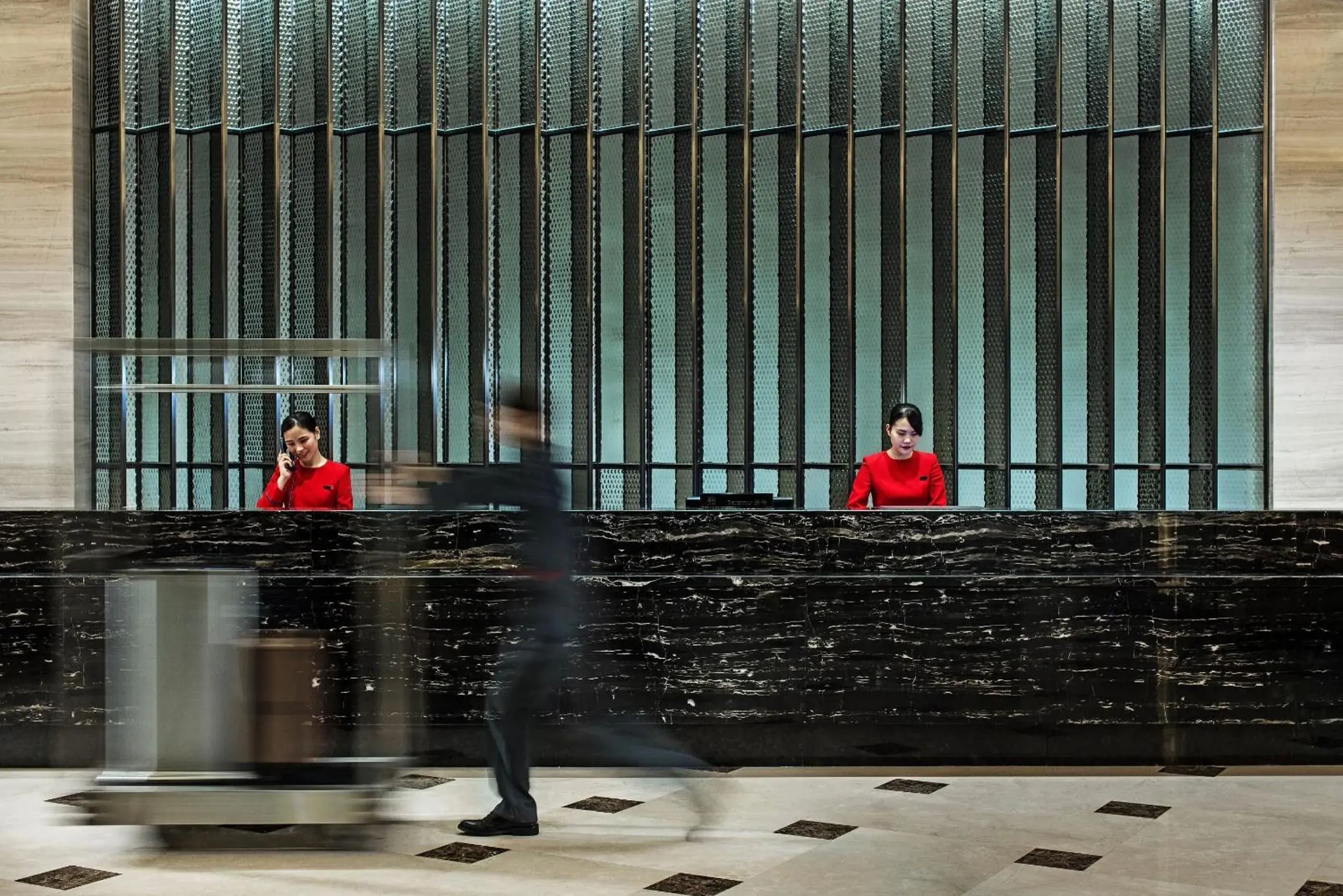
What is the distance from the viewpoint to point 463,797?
5.36 m

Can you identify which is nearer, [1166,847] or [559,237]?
[1166,847]

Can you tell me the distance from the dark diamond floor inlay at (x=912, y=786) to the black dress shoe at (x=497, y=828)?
62.6 inches

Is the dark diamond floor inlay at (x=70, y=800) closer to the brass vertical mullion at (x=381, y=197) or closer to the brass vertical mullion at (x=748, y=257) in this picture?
the brass vertical mullion at (x=381, y=197)

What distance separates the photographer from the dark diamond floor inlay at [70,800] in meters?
5.14

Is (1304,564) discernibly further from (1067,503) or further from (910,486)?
(1067,503)

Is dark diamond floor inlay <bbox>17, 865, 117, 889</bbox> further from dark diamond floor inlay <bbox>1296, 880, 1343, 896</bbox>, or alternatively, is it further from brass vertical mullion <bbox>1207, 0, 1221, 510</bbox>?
brass vertical mullion <bbox>1207, 0, 1221, 510</bbox>

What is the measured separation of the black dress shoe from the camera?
15.4 ft

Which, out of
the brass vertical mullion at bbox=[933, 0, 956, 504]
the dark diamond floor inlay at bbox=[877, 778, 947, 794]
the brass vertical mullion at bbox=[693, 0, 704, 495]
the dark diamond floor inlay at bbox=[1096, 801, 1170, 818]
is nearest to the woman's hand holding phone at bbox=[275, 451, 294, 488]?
the brass vertical mullion at bbox=[693, 0, 704, 495]

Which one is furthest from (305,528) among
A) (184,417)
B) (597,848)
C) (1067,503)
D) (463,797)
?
(1067,503)

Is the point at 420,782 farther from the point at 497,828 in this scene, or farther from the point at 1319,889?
the point at 1319,889

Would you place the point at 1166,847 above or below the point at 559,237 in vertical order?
below

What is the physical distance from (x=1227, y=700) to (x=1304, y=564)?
0.69 m

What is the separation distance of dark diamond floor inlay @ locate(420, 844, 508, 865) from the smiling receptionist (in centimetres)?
303

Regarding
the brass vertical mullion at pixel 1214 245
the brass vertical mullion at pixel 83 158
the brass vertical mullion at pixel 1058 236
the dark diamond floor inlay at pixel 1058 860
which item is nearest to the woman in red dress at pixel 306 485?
the brass vertical mullion at pixel 83 158
